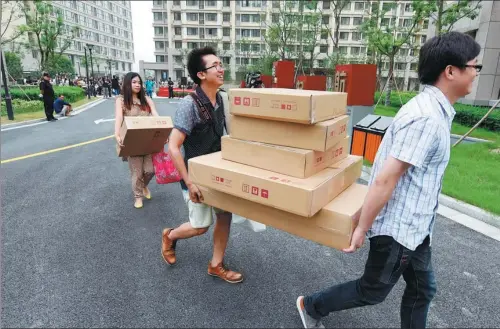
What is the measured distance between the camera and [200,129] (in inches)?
101

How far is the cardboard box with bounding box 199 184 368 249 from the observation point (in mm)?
1787

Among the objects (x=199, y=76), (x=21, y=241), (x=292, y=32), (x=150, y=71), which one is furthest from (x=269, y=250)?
(x=150, y=71)

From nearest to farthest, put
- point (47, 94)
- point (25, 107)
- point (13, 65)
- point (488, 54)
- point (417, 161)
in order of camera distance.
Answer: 1. point (417, 161)
2. point (47, 94)
3. point (25, 107)
4. point (488, 54)
5. point (13, 65)

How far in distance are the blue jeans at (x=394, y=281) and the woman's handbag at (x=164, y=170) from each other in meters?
2.58

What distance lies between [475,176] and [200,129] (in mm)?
5352

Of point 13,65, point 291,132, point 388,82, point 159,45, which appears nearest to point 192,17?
point 159,45

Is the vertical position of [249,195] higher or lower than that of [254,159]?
lower

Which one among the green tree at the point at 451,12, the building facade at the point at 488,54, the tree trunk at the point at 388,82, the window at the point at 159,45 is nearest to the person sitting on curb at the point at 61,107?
the tree trunk at the point at 388,82

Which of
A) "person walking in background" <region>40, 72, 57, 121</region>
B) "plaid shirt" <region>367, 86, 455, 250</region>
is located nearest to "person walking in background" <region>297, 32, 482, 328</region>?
"plaid shirt" <region>367, 86, 455, 250</region>

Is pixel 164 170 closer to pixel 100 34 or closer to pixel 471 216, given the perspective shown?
pixel 471 216

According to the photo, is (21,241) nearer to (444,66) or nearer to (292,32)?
(444,66)

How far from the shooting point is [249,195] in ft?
6.30

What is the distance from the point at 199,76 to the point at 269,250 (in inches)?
73.8

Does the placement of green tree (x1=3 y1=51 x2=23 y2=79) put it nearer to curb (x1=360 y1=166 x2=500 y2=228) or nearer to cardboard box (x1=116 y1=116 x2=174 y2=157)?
cardboard box (x1=116 y1=116 x2=174 y2=157)
